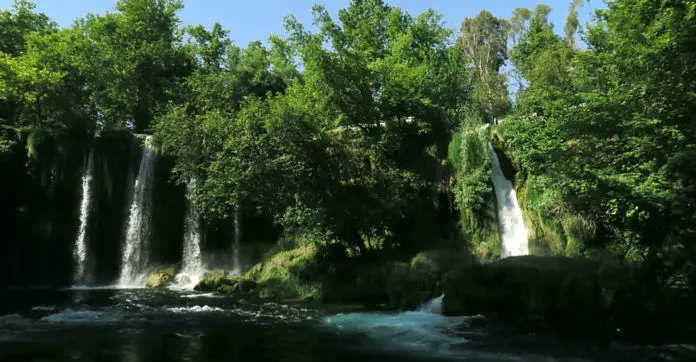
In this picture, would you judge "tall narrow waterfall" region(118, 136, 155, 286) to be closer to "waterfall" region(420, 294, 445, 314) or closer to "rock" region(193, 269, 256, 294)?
"rock" region(193, 269, 256, 294)

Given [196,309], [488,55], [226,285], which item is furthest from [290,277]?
[488,55]

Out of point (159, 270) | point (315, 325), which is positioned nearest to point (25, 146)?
point (159, 270)

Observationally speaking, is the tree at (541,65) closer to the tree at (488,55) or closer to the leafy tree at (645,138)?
the leafy tree at (645,138)

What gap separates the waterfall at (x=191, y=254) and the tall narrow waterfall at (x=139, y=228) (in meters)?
2.09

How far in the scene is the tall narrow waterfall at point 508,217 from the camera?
2108 cm

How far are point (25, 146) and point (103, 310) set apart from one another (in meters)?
17.2

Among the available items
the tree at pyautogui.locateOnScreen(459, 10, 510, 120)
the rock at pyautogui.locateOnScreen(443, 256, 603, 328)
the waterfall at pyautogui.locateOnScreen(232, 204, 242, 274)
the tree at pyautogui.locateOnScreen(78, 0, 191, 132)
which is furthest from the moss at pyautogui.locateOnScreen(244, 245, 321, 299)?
the tree at pyautogui.locateOnScreen(459, 10, 510, 120)

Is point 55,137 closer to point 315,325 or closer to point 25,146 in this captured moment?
point 25,146

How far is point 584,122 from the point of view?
13.4m

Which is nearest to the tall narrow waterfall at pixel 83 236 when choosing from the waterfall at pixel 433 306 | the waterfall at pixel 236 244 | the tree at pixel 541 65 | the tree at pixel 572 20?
the waterfall at pixel 236 244

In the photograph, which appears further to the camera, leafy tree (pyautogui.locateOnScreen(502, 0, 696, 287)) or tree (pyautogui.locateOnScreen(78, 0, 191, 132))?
tree (pyautogui.locateOnScreen(78, 0, 191, 132))

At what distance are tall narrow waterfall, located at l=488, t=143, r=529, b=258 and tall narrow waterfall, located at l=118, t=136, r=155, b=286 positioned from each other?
18.8m

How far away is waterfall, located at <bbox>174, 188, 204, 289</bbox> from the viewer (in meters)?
25.9

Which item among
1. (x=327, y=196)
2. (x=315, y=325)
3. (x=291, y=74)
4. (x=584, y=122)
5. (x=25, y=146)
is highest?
(x=291, y=74)
